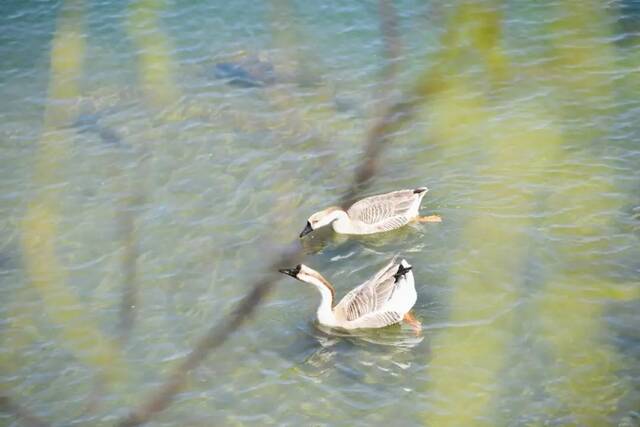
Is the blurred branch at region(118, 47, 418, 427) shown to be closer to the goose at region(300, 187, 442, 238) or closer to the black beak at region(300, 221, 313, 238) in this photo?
the black beak at region(300, 221, 313, 238)

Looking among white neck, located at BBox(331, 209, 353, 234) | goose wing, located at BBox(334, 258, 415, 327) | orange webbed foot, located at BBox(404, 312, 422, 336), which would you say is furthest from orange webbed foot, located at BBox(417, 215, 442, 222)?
orange webbed foot, located at BBox(404, 312, 422, 336)

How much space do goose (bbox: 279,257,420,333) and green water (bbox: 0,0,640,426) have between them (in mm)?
186

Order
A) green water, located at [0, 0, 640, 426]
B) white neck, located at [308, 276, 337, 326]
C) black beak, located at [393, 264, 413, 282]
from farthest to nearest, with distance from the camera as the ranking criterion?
white neck, located at [308, 276, 337, 326]
black beak, located at [393, 264, 413, 282]
green water, located at [0, 0, 640, 426]

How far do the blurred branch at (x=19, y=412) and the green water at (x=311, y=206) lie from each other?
0.05 metres

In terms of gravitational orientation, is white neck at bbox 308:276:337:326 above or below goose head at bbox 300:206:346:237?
below

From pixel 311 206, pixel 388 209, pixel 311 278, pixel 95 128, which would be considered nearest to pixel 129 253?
pixel 311 206

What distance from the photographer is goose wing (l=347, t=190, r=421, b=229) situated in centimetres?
1335

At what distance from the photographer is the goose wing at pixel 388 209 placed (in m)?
13.4

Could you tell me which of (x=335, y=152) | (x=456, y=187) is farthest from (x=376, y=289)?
(x=335, y=152)

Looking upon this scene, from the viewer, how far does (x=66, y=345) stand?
39.5 feet

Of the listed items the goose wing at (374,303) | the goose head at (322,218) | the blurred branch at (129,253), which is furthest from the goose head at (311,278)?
the blurred branch at (129,253)

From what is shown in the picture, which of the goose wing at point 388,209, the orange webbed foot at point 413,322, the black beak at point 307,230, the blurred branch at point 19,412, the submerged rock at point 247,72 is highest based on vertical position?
the submerged rock at point 247,72

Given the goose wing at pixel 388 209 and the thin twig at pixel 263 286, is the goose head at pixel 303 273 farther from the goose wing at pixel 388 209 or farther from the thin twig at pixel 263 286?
the goose wing at pixel 388 209

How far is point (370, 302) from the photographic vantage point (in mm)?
11883
